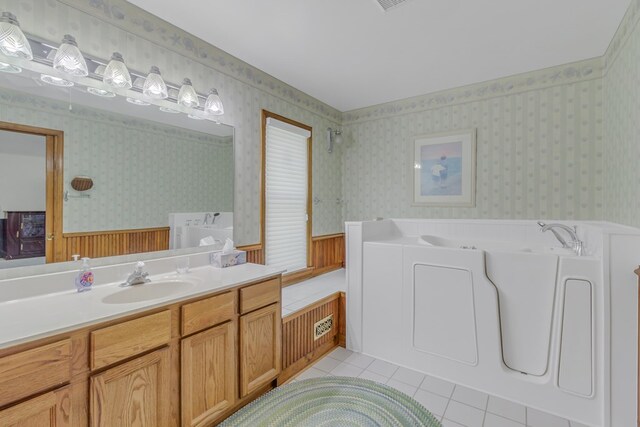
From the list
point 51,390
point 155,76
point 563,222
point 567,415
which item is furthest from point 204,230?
point 563,222

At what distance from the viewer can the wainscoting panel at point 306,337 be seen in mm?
2158

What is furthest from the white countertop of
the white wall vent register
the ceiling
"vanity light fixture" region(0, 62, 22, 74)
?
the white wall vent register

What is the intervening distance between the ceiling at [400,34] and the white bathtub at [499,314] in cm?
137

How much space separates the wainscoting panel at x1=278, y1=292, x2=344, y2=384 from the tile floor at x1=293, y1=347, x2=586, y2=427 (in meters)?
0.08

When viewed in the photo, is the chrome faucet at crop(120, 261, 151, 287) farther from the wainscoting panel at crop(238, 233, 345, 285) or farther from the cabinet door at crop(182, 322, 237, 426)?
the wainscoting panel at crop(238, 233, 345, 285)

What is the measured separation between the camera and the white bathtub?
1.74 m

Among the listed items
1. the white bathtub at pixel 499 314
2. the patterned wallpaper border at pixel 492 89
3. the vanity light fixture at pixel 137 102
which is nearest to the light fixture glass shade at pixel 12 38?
the vanity light fixture at pixel 137 102

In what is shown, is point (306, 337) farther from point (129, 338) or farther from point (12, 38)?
point (12, 38)

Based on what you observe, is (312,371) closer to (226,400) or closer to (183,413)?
(226,400)

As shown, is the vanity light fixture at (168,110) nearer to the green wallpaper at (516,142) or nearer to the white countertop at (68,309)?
the white countertop at (68,309)

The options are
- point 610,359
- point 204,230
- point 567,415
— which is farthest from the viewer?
point 204,230

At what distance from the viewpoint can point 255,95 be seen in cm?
262

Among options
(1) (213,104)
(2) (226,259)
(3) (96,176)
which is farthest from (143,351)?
(1) (213,104)

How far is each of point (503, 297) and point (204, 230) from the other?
212 cm
